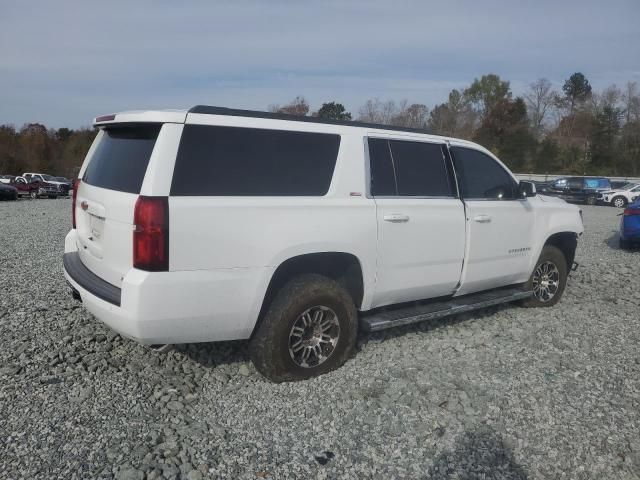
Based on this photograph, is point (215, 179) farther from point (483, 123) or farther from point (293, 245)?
point (483, 123)

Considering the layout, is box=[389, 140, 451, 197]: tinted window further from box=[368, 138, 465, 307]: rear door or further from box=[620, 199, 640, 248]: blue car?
box=[620, 199, 640, 248]: blue car

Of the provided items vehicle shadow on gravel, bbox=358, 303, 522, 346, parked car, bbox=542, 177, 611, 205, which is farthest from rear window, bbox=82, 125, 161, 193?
parked car, bbox=542, 177, 611, 205

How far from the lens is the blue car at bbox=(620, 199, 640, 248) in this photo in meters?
10.6

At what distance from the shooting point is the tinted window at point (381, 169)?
4254mm

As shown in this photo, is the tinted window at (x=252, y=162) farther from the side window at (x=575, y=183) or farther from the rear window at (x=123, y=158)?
the side window at (x=575, y=183)

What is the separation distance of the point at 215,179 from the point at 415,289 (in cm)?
205

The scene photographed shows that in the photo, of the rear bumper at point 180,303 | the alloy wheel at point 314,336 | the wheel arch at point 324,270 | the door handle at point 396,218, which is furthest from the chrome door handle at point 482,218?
the rear bumper at point 180,303

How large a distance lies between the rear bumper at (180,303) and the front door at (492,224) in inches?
89.6

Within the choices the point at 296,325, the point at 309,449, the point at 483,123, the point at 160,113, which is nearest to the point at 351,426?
the point at 309,449

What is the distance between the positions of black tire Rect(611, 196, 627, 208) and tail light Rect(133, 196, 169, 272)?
30.9 meters

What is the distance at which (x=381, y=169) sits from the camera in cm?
432

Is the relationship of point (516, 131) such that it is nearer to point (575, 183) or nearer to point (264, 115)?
point (575, 183)

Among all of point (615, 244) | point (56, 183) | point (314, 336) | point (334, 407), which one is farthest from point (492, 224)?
point (56, 183)

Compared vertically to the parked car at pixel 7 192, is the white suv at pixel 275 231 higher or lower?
higher
